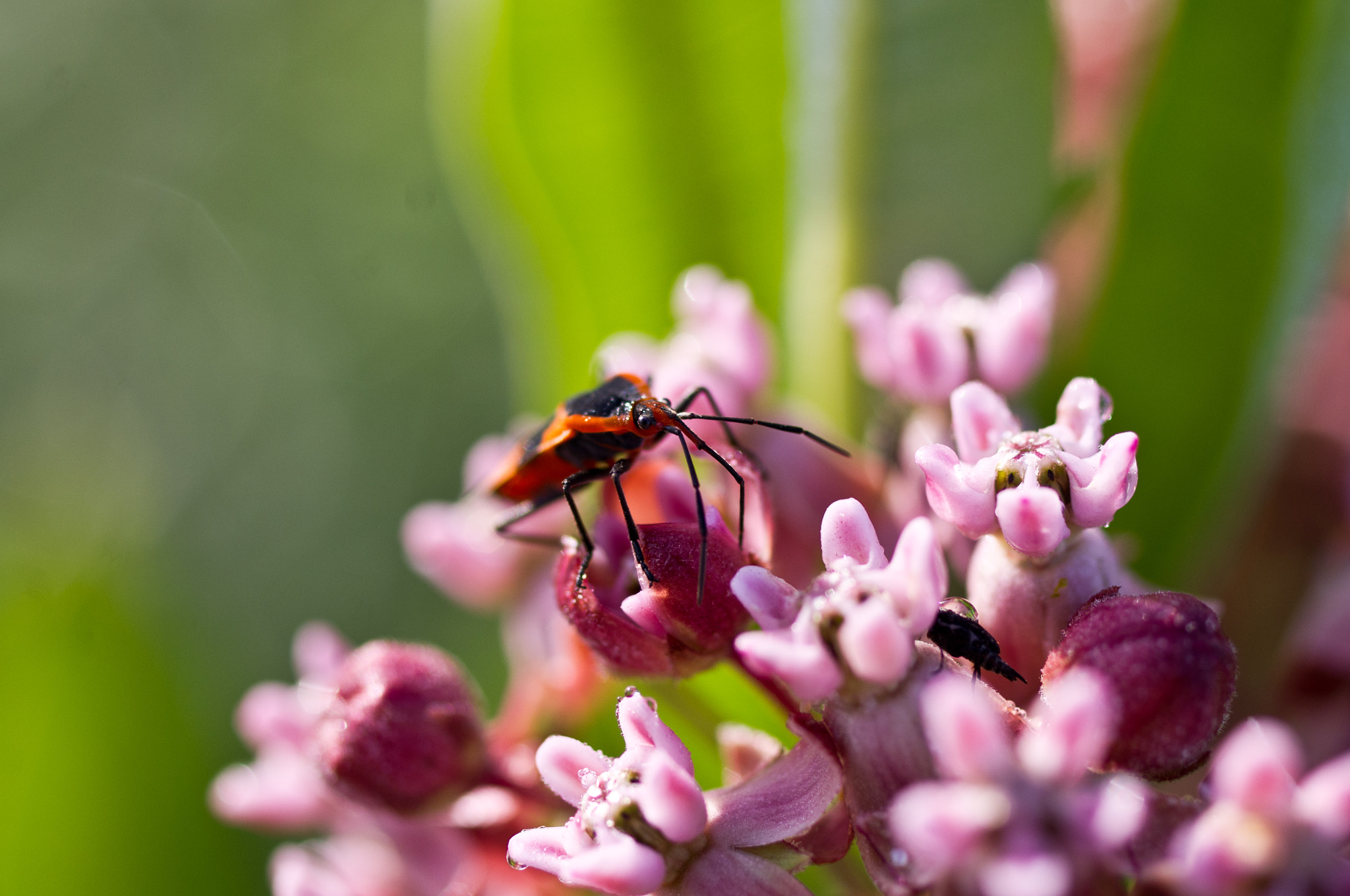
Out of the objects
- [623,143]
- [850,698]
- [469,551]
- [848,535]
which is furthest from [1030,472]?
[623,143]

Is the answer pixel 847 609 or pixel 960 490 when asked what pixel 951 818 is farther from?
pixel 960 490

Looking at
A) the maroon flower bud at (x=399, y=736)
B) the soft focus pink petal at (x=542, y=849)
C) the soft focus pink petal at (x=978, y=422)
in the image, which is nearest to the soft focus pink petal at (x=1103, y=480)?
the soft focus pink petal at (x=978, y=422)

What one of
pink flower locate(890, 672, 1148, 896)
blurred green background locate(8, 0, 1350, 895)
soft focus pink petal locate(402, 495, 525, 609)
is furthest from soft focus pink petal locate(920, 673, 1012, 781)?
soft focus pink petal locate(402, 495, 525, 609)

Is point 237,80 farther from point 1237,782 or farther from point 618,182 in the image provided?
point 1237,782

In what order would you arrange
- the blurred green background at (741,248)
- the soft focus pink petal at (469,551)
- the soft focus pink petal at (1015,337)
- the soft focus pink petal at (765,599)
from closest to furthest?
1. the soft focus pink petal at (765,599)
2. the soft focus pink petal at (1015,337)
3. the blurred green background at (741,248)
4. the soft focus pink petal at (469,551)

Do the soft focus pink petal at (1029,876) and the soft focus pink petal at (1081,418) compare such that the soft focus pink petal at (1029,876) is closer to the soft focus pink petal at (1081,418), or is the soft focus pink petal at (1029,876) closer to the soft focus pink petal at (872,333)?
the soft focus pink petal at (1081,418)

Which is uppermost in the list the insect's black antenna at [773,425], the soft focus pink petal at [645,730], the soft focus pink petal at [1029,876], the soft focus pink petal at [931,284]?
the soft focus pink petal at [931,284]

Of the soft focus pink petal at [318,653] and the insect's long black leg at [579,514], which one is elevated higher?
the insect's long black leg at [579,514]
